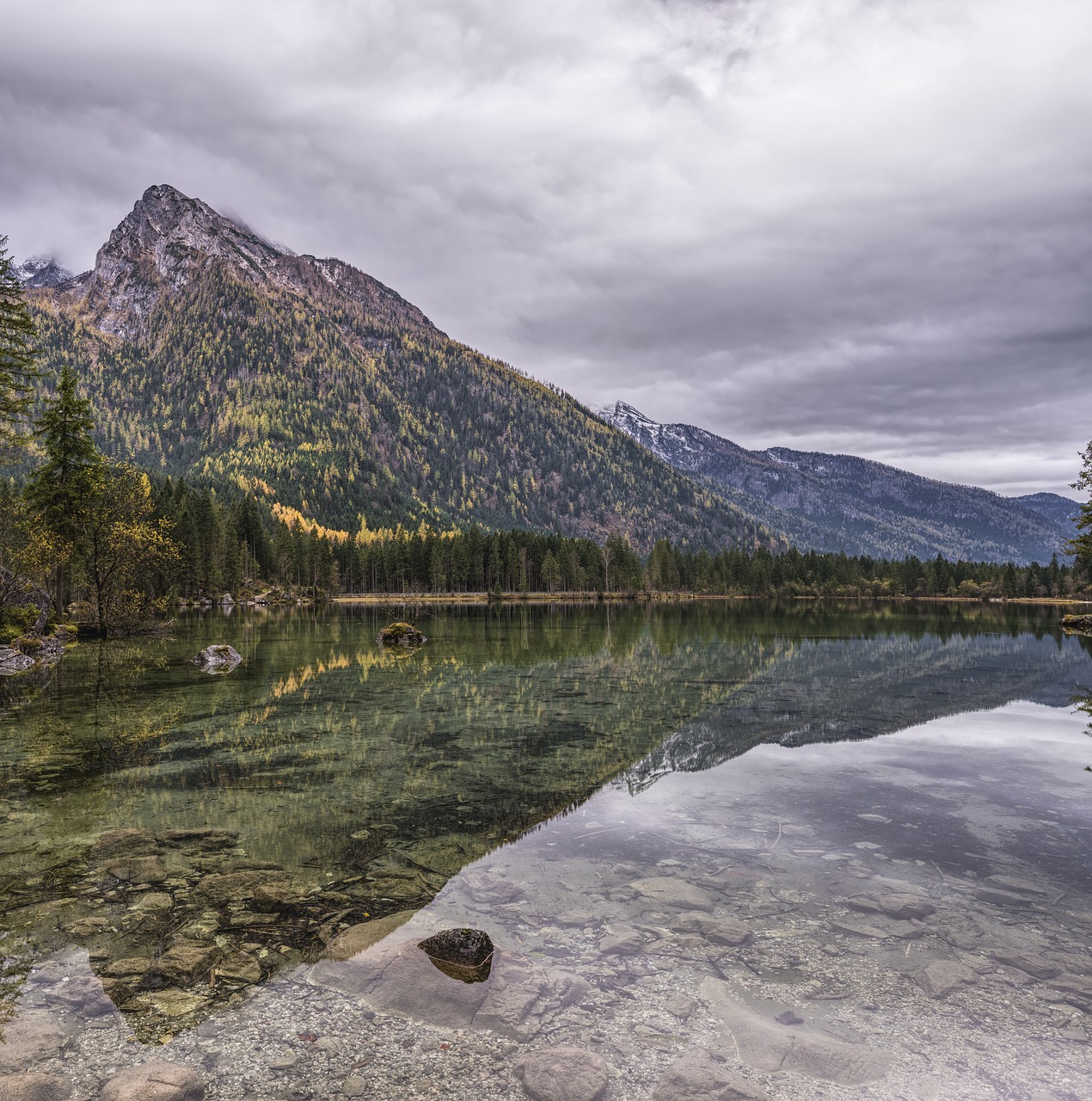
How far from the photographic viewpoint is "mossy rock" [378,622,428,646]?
49.5m

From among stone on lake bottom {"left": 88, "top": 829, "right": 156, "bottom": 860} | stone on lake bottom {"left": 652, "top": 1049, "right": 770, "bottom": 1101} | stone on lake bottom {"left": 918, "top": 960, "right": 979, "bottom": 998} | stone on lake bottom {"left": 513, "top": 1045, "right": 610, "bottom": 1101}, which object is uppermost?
stone on lake bottom {"left": 513, "top": 1045, "right": 610, "bottom": 1101}

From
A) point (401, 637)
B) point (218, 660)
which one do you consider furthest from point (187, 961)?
point (401, 637)

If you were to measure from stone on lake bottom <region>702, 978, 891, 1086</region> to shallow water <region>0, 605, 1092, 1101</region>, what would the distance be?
32 mm

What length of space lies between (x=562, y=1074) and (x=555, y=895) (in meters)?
3.85

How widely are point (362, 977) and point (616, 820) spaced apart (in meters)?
6.53

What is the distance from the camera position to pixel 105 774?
15500mm

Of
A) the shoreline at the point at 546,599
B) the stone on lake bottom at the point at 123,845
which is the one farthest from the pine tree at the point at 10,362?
the shoreline at the point at 546,599

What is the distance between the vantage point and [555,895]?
968 centimetres

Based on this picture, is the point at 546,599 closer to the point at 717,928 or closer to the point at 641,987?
the point at 717,928

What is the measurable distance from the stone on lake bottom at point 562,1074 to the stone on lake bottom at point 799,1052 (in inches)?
53.7

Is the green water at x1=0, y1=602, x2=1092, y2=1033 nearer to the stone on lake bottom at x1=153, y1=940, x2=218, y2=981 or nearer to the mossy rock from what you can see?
the stone on lake bottom at x1=153, y1=940, x2=218, y2=981

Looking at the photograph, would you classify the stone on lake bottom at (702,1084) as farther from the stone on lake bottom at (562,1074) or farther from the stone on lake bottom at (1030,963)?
the stone on lake bottom at (1030,963)

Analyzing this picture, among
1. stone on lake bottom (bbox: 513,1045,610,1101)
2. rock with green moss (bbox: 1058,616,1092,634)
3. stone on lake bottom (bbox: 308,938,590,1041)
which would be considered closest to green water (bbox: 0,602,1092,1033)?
stone on lake bottom (bbox: 308,938,590,1041)

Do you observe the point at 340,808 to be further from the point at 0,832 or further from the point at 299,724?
the point at 299,724
